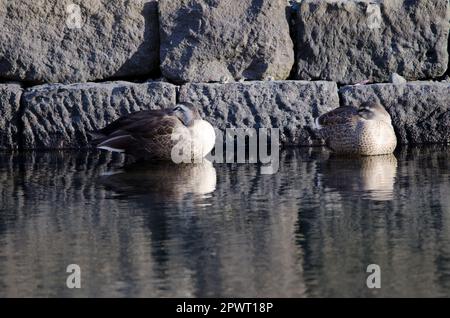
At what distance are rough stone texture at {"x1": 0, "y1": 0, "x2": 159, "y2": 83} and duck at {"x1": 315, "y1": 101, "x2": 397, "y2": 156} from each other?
69.4 inches

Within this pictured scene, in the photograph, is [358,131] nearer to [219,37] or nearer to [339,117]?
[339,117]

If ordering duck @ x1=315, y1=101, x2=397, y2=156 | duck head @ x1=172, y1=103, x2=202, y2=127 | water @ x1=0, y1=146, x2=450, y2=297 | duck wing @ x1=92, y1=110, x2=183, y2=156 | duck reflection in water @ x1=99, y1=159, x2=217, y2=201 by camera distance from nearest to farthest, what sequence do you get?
water @ x1=0, y1=146, x2=450, y2=297
duck reflection in water @ x1=99, y1=159, x2=217, y2=201
duck wing @ x1=92, y1=110, x2=183, y2=156
duck head @ x1=172, y1=103, x2=202, y2=127
duck @ x1=315, y1=101, x2=397, y2=156

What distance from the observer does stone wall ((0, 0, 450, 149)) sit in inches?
383

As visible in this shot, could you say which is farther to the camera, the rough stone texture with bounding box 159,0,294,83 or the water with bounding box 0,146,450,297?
the rough stone texture with bounding box 159,0,294,83

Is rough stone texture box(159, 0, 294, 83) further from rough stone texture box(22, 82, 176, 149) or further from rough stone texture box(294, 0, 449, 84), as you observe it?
rough stone texture box(22, 82, 176, 149)

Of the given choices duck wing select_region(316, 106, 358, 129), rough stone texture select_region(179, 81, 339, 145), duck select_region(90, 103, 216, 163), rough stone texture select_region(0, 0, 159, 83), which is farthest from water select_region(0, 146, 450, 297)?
rough stone texture select_region(0, 0, 159, 83)

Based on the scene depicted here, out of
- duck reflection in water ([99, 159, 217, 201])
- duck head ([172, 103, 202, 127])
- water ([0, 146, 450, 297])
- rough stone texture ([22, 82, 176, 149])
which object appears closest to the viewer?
water ([0, 146, 450, 297])

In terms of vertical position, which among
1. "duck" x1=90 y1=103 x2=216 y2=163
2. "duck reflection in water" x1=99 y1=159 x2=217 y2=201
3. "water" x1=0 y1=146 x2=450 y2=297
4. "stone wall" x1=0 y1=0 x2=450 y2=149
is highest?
"stone wall" x1=0 y1=0 x2=450 y2=149

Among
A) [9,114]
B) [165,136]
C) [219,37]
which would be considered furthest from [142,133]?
[9,114]

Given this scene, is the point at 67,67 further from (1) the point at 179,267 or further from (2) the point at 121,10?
(1) the point at 179,267

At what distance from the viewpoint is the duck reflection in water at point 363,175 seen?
7.29 metres

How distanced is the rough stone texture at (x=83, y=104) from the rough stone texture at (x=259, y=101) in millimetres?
277
